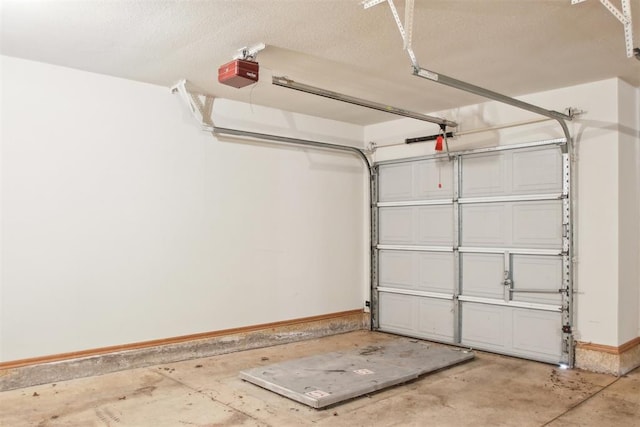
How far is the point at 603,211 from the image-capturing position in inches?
173

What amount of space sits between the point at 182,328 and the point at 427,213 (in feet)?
9.96

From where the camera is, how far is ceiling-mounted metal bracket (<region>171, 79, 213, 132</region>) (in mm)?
4633

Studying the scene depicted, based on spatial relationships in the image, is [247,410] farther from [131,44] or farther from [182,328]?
[131,44]

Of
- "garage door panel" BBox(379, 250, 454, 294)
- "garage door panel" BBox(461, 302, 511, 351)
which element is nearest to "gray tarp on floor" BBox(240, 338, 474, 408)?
"garage door panel" BBox(461, 302, 511, 351)

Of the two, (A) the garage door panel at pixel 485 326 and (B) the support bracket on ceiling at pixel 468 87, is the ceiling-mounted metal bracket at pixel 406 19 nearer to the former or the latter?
(B) the support bracket on ceiling at pixel 468 87

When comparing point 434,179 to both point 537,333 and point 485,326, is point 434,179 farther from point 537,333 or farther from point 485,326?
point 537,333

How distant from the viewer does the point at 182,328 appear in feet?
15.6

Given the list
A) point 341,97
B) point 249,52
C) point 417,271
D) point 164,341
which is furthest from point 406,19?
point 417,271

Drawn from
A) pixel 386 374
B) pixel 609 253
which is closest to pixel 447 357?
pixel 386 374

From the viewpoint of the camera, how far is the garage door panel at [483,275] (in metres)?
5.09

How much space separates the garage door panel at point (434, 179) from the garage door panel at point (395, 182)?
12 cm

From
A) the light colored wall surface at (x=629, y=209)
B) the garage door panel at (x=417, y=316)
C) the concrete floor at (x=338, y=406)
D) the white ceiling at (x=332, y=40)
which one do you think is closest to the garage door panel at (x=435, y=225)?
the garage door panel at (x=417, y=316)

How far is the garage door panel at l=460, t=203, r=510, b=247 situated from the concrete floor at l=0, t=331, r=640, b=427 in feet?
4.34

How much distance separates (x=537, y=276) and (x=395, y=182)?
206cm
